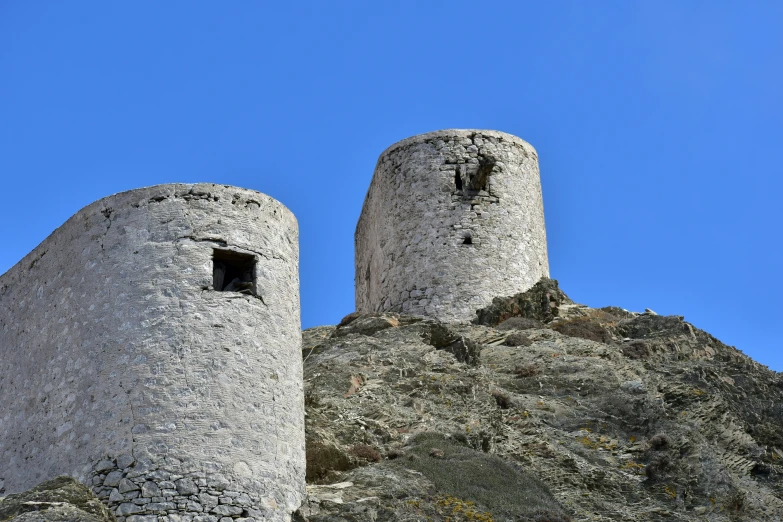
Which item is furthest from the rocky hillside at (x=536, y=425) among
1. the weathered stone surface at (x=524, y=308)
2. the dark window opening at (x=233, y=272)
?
the dark window opening at (x=233, y=272)

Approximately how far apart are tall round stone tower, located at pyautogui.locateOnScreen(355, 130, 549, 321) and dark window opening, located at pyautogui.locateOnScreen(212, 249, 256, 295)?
437 inches

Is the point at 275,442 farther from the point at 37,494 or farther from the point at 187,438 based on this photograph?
the point at 37,494

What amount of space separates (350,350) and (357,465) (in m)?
4.83

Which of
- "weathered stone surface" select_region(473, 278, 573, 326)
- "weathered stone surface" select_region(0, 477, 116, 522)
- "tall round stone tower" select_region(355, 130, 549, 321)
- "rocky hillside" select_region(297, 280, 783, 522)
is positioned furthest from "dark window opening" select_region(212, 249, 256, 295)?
"tall round stone tower" select_region(355, 130, 549, 321)

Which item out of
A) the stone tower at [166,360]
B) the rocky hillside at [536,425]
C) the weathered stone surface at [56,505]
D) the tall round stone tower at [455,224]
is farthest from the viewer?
→ the tall round stone tower at [455,224]

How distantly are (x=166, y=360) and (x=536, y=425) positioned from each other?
766 centimetres

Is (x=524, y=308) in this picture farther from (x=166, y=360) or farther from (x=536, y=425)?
(x=166, y=360)

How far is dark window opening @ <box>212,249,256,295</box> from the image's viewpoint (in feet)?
53.0

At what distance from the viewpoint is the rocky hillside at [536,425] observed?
17.3 meters

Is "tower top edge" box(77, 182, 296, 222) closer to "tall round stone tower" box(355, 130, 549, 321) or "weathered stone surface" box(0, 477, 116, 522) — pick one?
"weathered stone surface" box(0, 477, 116, 522)

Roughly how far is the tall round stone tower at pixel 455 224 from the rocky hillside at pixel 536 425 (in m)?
2.39

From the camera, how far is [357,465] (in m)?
17.8

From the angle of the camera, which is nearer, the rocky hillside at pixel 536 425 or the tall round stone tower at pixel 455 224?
the rocky hillside at pixel 536 425

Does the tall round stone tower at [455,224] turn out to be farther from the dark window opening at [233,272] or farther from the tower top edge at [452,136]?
the dark window opening at [233,272]
